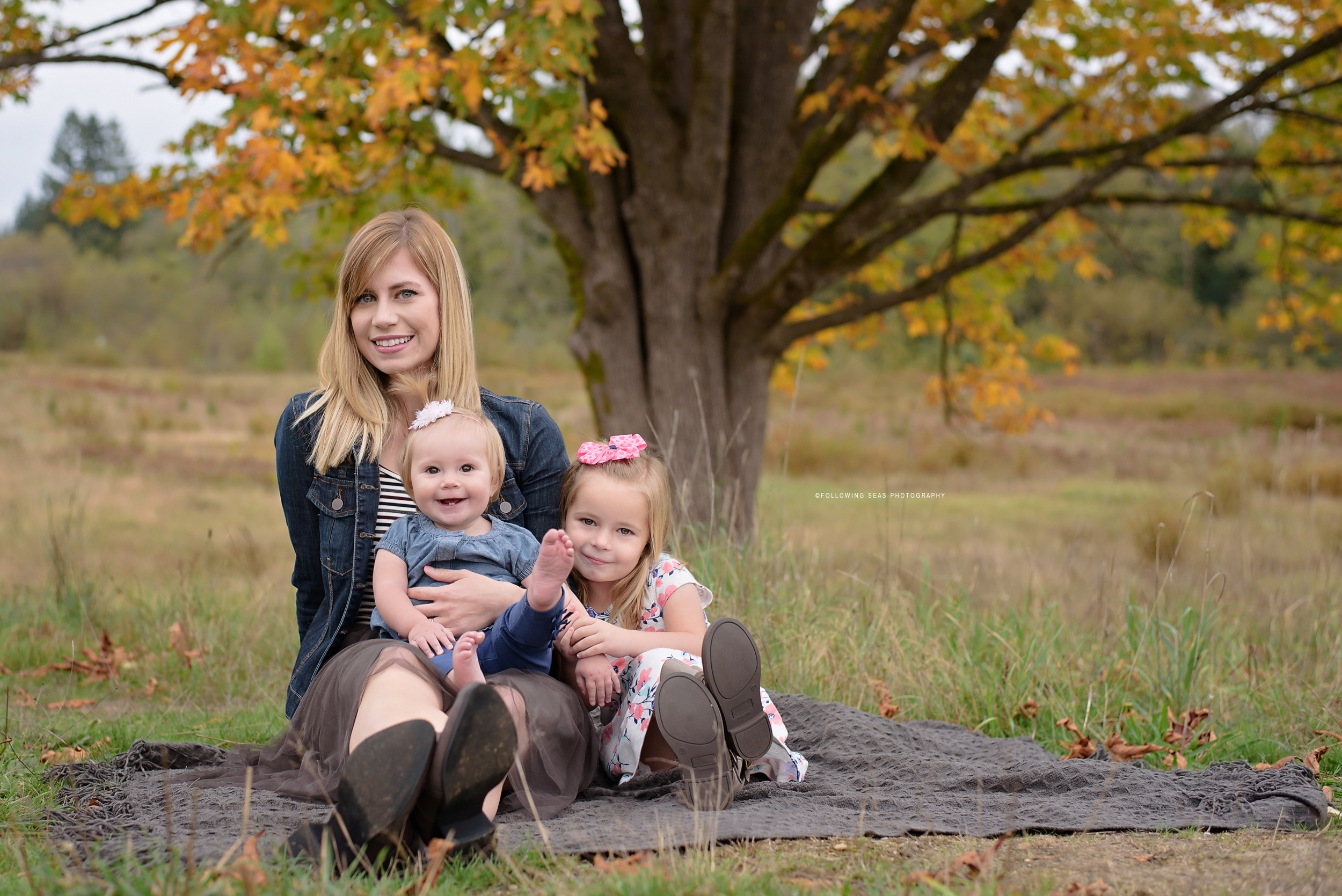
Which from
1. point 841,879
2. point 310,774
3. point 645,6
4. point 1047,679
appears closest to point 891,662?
point 1047,679

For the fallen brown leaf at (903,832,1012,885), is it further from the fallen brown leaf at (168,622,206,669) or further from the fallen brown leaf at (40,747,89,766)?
the fallen brown leaf at (168,622,206,669)

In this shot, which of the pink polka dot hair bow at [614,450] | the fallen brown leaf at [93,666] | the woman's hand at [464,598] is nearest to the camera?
the woman's hand at [464,598]

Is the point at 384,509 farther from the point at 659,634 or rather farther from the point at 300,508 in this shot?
the point at 659,634

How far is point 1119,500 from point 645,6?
7301mm

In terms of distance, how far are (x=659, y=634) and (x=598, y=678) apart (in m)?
0.19

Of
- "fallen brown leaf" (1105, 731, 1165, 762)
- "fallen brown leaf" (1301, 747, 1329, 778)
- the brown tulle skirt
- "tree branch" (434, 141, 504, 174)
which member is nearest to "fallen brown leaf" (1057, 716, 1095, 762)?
"fallen brown leaf" (1105, 731, 1165, 762)

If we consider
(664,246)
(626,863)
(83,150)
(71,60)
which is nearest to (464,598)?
(626,863)

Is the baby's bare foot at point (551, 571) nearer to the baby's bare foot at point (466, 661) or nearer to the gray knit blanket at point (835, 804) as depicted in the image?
the baby's bare foot at point (466, 661)

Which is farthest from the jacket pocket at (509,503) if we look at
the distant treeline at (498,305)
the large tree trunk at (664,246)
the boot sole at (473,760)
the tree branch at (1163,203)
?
the distant treeline at (498,305)

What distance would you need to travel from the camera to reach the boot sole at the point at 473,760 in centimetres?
183

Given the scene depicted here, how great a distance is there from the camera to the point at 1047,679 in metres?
3.44

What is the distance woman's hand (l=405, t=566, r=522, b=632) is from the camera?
2402 millimetres

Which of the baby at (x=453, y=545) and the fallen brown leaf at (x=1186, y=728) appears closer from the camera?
the baby at (x=453, y=545)

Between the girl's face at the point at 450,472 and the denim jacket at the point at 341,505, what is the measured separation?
0.79ft
